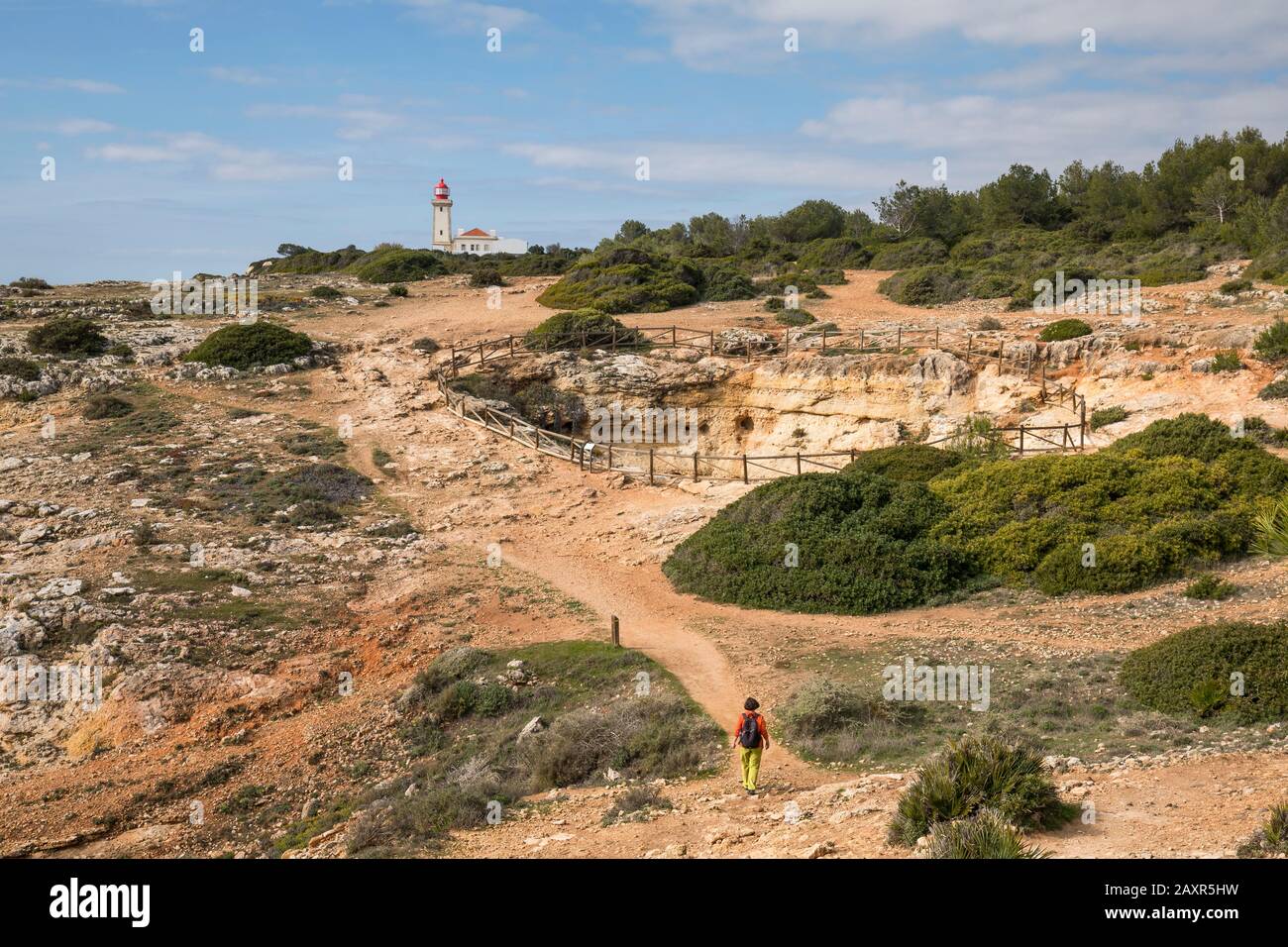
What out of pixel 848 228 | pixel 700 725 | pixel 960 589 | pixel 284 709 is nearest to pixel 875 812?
pixel 700 725

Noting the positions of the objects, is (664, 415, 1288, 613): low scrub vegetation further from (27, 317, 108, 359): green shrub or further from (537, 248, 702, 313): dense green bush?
(27, 317, 108, 359): green shrub

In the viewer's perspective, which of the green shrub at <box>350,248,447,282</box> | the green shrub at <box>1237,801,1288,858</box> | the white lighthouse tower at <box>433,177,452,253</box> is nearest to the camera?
the green shrub at <box>1237,801,1288,858</box>

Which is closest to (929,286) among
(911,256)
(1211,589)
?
(911,256)

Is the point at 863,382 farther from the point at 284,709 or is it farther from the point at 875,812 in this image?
the point at 875,812

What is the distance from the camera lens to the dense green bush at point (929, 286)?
4275 cm

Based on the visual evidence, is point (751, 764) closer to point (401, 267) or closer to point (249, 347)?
point (249, 347)

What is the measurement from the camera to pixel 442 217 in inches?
3187

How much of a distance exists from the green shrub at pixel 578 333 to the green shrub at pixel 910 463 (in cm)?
1465

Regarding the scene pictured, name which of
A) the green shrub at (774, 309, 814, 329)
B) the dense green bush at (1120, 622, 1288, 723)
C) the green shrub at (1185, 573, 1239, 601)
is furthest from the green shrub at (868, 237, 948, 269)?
the dense green bush at (1120, 622, 1288, 723)

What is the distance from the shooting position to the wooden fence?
25.4 metres

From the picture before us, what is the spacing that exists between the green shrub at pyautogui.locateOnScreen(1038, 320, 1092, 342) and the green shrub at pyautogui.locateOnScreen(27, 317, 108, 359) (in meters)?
32.4

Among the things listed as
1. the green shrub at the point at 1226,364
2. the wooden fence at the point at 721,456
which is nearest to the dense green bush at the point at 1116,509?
the wooden fence at the point at 721,456

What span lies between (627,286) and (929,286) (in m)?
13.8

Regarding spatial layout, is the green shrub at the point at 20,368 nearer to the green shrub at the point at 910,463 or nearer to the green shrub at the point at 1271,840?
the green shrub at the point at 910,463
